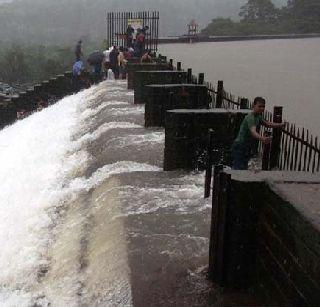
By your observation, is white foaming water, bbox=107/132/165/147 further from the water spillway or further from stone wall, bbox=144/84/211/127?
stone wall, bbox=144/84/211/127

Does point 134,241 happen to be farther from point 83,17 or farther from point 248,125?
point 83,17

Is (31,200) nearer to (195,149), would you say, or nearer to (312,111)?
(195,149)

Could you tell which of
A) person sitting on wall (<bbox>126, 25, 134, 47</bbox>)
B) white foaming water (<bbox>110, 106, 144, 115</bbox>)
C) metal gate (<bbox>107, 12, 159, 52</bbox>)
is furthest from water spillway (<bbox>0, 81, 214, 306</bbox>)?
metal gate (<bbox>107, 12, 159, 52</bbox>)

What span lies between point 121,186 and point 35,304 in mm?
2691

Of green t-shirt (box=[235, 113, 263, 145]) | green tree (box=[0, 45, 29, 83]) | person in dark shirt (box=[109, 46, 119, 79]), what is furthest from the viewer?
green tree (box=[0, 45, 29, 83])

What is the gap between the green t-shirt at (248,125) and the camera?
7125 millimetres

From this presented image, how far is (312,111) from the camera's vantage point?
16766mm

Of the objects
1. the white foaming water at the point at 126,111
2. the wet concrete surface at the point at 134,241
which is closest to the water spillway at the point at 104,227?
the wet concrete surface at the point at 134,241

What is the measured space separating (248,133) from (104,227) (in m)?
2.37

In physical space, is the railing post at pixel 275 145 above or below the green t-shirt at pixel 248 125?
below

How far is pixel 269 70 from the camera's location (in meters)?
26.1

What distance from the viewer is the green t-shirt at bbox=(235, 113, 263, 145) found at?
712 cm

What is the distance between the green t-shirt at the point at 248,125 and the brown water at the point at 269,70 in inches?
273

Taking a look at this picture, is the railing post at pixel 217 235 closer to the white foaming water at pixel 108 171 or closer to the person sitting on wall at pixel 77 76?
the white foaming water at pixel 108 171
